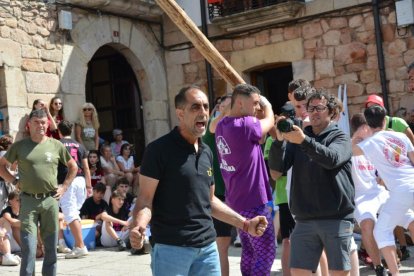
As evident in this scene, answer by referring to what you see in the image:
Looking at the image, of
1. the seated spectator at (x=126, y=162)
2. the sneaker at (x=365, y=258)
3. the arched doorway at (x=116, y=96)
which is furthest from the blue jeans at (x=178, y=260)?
the arched doorway at (x=116, y=96)

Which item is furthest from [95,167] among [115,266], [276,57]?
[276,57]

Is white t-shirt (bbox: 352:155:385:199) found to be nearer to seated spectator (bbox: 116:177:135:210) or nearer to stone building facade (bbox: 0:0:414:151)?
seated spectator (bbox: 116:177:135:210)

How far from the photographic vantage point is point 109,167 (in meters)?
11.0

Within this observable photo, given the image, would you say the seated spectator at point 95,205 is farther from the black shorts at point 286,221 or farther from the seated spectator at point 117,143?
the black shorts at point 286,221

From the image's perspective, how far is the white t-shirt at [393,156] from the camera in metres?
5.28

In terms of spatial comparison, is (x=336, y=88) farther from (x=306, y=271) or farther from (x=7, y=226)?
(x=306, y=271)

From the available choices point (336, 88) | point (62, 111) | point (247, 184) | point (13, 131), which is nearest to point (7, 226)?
point (13, 131)

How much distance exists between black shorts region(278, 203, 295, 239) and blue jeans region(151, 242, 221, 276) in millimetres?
1800

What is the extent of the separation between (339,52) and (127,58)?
14.2ft

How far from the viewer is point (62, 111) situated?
435 inches

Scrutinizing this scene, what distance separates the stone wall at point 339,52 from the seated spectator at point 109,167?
3158mm

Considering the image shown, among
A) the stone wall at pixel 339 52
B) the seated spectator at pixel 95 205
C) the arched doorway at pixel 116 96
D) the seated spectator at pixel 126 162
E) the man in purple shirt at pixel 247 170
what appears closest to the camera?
the man in purple shirt at pixel 247 170

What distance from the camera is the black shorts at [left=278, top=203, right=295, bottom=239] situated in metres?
5.27

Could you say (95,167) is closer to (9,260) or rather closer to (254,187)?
(9,260)
